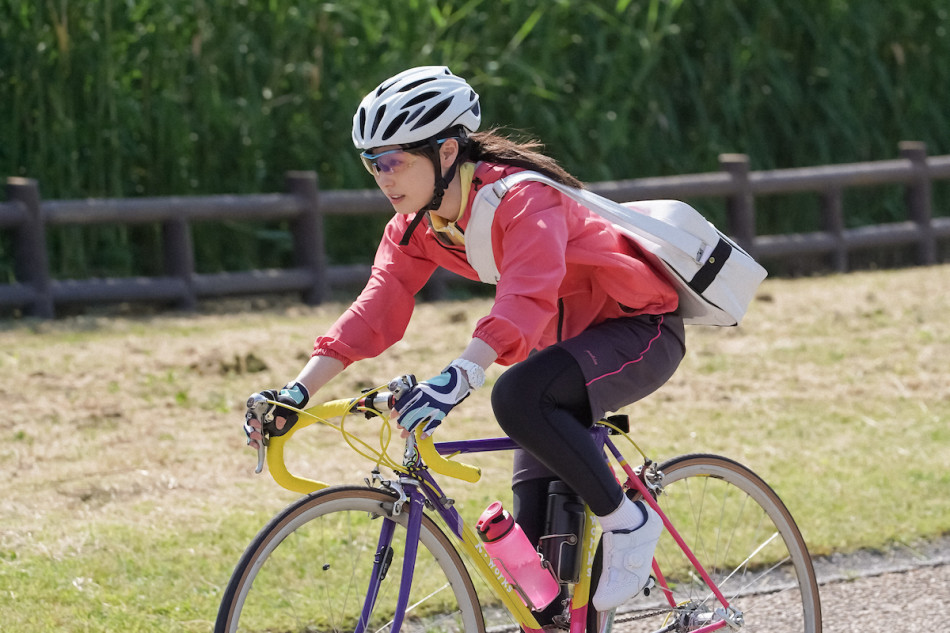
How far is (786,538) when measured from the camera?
13.5 ft

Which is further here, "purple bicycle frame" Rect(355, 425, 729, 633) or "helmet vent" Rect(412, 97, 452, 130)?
"helmet vent" Rect(412, 97, 452, 130)

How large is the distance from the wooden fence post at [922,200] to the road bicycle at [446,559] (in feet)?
29.7

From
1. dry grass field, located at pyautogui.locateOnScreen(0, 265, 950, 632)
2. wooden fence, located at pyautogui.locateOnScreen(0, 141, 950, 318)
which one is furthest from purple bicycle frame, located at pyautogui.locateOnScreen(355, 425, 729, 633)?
wooden fence, located at pyautogui.locateOnScreen(0, 141, 950, 318)

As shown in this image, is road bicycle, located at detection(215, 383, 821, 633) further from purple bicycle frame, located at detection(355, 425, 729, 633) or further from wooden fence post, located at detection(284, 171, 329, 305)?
wooden fence post, located at detection(284, 171, 329, 305)

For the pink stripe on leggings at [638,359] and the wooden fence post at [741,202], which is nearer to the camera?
the pink stripe on leggings at [638,359]

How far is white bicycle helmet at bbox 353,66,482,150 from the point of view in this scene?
349 centimetres

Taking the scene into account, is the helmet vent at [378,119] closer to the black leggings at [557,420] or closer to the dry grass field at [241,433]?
the black leggings at [557,420]

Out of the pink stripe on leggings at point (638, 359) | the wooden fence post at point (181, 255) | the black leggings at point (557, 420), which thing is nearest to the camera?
the black leggings at point (557, 420)

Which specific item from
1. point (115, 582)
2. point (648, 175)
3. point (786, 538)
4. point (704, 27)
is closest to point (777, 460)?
point (786, 538)

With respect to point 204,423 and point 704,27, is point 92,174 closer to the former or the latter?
point 204,423

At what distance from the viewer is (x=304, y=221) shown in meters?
11.1

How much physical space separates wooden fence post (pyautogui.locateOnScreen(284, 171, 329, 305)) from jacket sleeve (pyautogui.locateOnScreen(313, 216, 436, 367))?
24.0ft

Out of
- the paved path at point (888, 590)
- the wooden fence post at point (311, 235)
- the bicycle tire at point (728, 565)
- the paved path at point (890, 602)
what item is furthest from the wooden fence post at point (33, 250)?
Result: the paved path at point (890, 602)

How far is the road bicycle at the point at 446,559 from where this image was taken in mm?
3318
